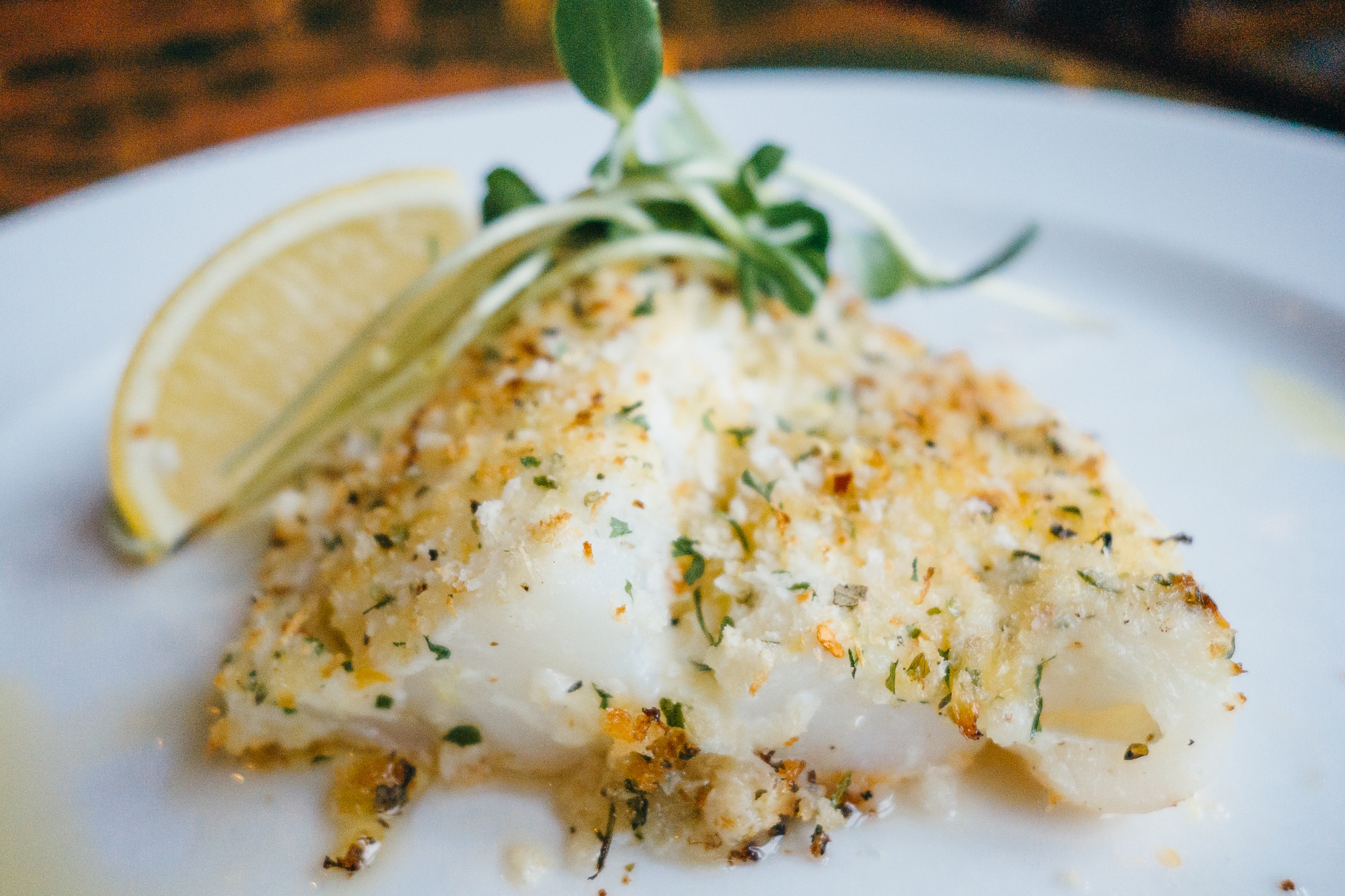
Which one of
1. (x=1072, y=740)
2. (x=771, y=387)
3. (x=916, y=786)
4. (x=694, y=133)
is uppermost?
(x=694, y=133)

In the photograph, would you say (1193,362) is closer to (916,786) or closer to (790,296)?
(790,296)

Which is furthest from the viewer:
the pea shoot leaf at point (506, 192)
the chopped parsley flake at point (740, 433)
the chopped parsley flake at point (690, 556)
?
the pea shoot leaf at point (506, 192)

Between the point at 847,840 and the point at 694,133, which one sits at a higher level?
the point at 694,133

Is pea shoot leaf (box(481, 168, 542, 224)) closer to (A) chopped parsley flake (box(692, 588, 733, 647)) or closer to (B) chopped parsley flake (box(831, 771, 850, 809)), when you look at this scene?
(A) chopped parsley flake (box(692, 588, 733, 647))

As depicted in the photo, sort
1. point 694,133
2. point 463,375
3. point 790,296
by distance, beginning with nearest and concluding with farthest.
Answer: point 463,375 < point 790,296 < point 694,133

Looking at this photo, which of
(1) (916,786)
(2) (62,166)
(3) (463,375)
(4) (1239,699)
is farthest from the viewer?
(2) (62,166)

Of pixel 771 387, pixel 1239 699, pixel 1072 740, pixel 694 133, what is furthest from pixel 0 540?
pixel 1239 699

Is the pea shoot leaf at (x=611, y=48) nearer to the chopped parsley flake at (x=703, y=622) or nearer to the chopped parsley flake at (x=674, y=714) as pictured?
the chopped parsley flake at (x=703, y=622)

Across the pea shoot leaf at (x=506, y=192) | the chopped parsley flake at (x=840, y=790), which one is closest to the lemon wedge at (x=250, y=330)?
the pea shoot leaf at (x=506, y=192)

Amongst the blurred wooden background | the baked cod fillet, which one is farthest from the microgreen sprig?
the blurred wooden background
